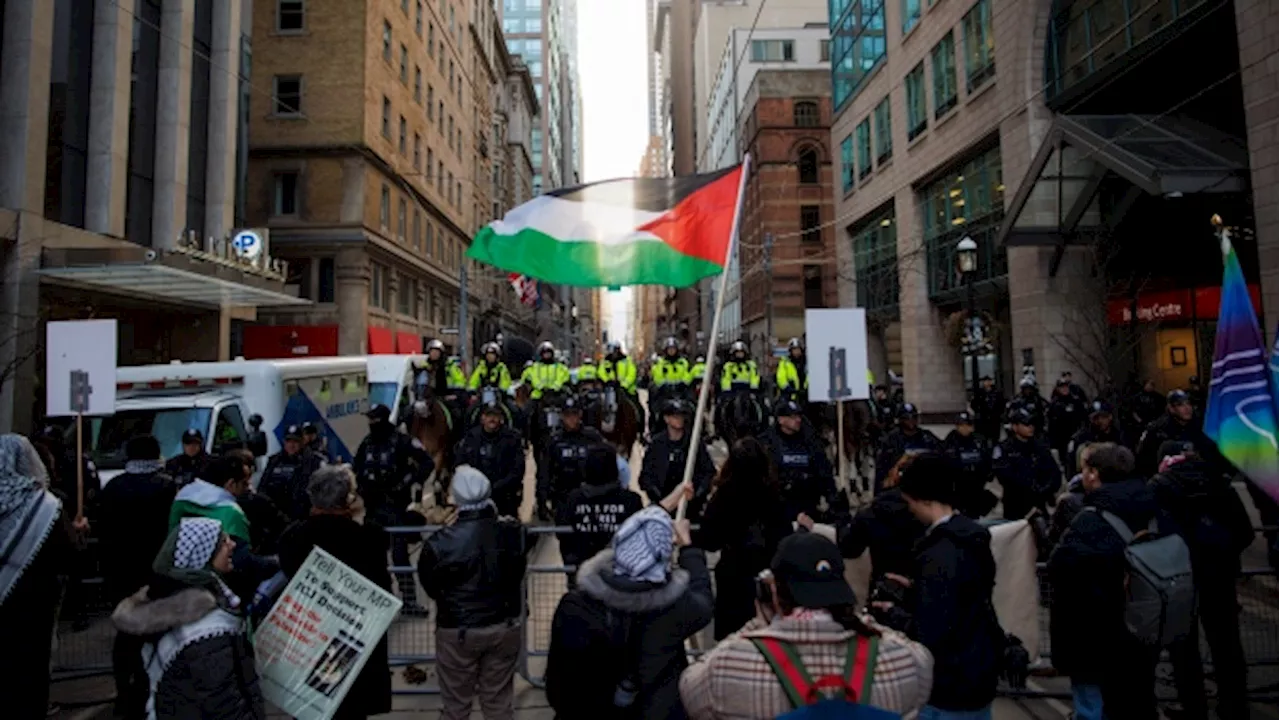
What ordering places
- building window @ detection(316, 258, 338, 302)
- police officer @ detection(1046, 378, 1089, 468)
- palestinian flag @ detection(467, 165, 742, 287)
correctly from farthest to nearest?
building window @ detection(316, 258, 338, 302) → police officer @ detection(1046, 378, 1089, 468) → palestinian flag @ detection(467, 165, 742, 287)

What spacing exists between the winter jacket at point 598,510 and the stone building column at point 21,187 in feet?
54.0

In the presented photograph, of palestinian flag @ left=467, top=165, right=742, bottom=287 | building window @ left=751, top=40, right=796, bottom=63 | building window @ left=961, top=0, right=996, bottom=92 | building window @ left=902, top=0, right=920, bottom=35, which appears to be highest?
building window @ left=751, top=40, right=796, bottom=63

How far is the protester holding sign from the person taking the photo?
3.79 meters

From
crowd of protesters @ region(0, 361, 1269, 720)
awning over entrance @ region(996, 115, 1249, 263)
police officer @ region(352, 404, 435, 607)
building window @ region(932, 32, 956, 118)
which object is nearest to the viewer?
crowd of protesters @ region(0, 361, 1269, 720)

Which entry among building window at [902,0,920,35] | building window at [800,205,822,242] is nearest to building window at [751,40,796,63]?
building window at [800,205,822,242]

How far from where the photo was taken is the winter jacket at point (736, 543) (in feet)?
15.3

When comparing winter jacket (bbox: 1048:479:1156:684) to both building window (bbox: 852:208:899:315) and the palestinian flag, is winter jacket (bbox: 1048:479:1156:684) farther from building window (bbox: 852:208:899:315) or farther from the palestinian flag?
building window (bbox: 852:208:899:315)

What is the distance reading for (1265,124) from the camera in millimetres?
13289

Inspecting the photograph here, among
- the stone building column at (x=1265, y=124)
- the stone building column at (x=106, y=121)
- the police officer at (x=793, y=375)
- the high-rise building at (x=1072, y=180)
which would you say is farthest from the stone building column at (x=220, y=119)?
the stone building column at (x=1265, y=124)

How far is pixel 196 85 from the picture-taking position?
76.6 feet

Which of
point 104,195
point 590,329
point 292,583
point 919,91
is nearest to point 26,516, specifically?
point 292,583

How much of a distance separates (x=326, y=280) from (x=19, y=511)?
30.4 m

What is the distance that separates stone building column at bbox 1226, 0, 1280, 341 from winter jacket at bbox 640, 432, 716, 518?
1191 cm

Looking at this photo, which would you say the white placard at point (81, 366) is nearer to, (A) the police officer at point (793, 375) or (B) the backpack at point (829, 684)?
(B) the backpack at point (829, 684)
